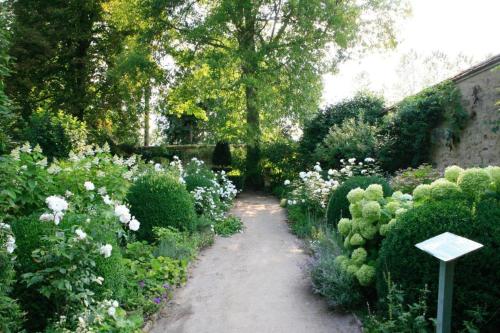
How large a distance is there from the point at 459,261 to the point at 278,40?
12.8 meters

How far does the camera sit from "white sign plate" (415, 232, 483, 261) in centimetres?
260

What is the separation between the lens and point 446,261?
263 centimetres

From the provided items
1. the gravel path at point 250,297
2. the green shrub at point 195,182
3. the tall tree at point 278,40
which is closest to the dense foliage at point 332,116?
the tall tree at point 278,40

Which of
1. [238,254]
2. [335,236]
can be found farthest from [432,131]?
[238,254]

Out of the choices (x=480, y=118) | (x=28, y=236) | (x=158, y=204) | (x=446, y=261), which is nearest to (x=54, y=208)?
(x=28, y=236)

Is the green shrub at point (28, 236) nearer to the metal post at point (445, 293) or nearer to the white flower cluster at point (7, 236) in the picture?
the white flower cluster at point (7, 236)

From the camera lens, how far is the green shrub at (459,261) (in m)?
3.29

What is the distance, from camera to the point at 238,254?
281 inches

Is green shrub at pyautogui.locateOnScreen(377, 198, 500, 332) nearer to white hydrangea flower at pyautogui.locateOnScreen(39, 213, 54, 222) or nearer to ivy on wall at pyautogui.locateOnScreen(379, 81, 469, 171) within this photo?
white hydrangea flower at pyautogui.locateOnScreen(39, 213, 54, 222)

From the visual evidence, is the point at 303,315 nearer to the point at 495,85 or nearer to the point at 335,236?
the point at 335,236

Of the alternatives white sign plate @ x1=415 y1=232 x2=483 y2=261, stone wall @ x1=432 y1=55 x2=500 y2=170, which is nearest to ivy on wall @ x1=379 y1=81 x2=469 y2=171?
stone wall @ x1=432 y1=55 x2=500 y2=170

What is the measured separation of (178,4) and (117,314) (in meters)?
13.5

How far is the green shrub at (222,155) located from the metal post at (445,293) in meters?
15.4

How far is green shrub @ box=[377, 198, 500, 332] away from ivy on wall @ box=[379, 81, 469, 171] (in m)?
6.39
